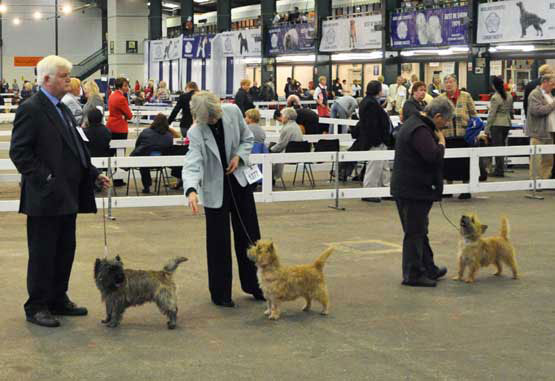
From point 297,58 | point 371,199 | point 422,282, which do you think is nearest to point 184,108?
point 371,199

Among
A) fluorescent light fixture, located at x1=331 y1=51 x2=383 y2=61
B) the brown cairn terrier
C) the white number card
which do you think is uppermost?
fluorescent light fixture, located at x1=331 y1=51 x2=383 y2=61

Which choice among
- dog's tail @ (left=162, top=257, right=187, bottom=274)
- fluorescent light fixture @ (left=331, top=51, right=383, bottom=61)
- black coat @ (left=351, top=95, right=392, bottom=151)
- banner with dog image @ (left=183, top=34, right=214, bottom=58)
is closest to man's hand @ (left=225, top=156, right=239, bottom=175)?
dog's tail @ (left=162, top=257, right=187, bottom=274)

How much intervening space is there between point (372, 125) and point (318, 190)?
50.0 inches

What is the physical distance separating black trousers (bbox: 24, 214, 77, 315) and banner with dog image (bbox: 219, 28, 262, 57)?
105 ft

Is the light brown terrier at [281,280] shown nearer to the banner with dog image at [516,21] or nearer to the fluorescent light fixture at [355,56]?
the banner with dog image at [516,21]

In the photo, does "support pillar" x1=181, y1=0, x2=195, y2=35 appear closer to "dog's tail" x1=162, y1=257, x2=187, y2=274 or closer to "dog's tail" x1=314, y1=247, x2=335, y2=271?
"dog's tail" x1=314, y1=247, x2=335, y2=271

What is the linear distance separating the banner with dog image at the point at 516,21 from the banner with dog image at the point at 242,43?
45.6 feet

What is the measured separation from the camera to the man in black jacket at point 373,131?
1255 cm

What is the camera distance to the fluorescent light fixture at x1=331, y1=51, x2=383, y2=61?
31.0m

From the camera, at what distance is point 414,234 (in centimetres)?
741

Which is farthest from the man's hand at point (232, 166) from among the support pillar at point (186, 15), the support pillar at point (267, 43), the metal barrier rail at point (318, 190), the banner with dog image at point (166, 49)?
the support pillar at point (186, 15)

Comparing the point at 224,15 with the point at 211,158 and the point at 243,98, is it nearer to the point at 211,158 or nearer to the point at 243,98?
the point at 243,98

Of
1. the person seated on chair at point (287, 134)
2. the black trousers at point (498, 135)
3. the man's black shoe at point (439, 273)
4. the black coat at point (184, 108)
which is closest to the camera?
the man's black shoe at point (439, 273)

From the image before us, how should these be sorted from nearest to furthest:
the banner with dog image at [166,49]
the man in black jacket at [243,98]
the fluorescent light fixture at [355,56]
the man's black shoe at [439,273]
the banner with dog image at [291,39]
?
the man's black shoe at [439,273] → the man in black jacket at [243,98] → the fluorescent light fixture at [355,56] → the banner with dog image at [291,39] → the banner with dog image at [166,49]
